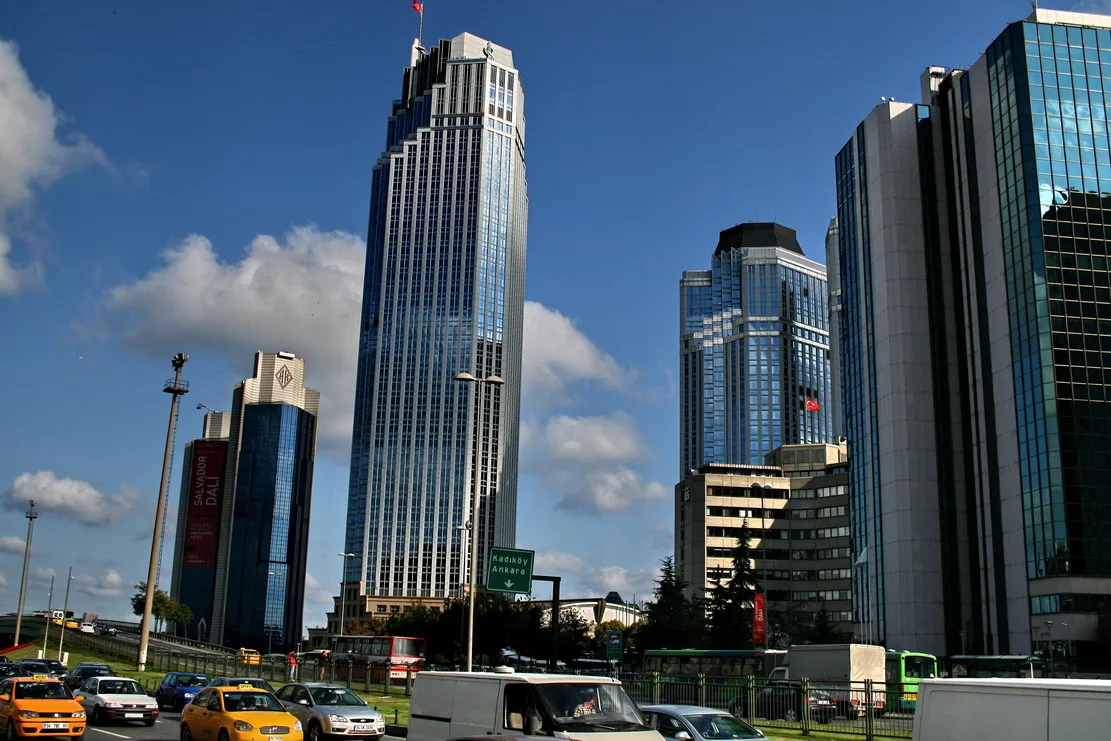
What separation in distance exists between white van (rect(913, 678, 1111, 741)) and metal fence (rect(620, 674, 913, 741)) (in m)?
15.4

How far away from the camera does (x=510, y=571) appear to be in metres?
34.8

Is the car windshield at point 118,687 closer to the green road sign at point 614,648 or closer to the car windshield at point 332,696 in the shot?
the car windshield at point 332,696

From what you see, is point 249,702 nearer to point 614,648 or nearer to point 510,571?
point 510,571

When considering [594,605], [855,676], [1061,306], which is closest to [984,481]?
[1061,306]

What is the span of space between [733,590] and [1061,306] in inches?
1613

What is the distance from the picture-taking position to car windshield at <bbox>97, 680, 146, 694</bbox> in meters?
32.5

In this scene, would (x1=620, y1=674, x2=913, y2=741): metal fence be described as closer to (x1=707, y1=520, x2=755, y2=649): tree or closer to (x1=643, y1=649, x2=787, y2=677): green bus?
(x1=643, y1=649, x2=787, y2=677): green bus

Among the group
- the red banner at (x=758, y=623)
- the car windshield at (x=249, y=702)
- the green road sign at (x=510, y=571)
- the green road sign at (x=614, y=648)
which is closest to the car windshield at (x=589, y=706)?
the car windshield at (x=249, y=702)

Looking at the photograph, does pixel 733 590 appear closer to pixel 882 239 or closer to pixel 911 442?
pixel 911 442

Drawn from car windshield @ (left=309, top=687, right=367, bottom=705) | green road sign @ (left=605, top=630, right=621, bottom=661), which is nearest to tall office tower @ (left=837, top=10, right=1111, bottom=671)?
green road sign @ (left=605, top=630, right=621, bottom=661)

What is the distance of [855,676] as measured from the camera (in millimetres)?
44656

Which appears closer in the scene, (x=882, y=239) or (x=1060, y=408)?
(x=1060, y=408)

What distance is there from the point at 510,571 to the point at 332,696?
8427mm

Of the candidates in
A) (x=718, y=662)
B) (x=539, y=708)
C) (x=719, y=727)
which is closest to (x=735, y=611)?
(x=718, y=662)
